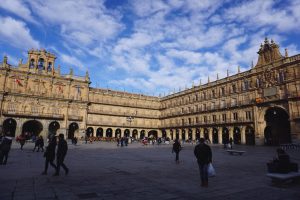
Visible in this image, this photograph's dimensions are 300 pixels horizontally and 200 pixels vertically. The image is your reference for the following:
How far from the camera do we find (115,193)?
19.2 feet

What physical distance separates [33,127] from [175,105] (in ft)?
109

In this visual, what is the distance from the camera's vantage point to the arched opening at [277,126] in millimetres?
35531

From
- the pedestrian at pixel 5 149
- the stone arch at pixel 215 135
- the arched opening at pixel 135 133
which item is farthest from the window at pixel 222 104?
the pedestrian at pixel 5 149

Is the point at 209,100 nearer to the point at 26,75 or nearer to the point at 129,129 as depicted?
the point at 129,129

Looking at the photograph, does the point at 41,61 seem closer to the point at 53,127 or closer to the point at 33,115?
the point at 33,115

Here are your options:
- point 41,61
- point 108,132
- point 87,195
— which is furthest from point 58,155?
point 108,132

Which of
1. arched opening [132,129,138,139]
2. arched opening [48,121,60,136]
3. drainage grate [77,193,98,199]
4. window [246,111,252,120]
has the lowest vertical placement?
drainage grate [77,193,98,199]

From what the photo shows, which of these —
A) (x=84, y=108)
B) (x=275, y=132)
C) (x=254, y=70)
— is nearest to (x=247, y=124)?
(x=275, y=132)

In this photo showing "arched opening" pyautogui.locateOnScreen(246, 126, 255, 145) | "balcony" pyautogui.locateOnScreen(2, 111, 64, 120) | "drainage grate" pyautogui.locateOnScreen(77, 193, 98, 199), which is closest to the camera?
"drainage grate" pyautogui.locateOnScreen(77, 193, 98, 199)

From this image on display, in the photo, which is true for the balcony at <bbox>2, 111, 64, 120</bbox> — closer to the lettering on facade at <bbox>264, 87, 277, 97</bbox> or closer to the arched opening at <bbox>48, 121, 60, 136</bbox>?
the arched opening at <bbox>48, 121, 60, 136</bbox>

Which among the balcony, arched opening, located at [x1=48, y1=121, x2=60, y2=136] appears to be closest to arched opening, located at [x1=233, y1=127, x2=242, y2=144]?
the balcony

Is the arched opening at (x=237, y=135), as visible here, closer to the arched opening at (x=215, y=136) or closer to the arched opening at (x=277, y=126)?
the arched opening at (x=215, y=136)

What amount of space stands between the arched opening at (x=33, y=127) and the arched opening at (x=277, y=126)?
41297mm

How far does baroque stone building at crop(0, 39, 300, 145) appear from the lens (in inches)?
1391
